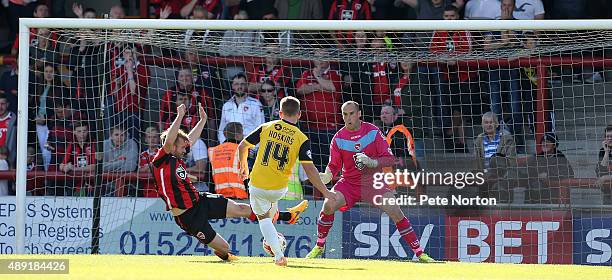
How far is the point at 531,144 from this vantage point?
1462cm

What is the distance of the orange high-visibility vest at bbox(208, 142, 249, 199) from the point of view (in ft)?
48.4

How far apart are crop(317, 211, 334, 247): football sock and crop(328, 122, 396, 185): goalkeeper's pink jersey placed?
0.46m

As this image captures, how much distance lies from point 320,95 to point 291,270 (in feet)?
17.5

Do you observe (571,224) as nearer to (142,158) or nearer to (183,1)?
(142,158)

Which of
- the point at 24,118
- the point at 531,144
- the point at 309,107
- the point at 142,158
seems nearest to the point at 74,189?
the point at 142,158

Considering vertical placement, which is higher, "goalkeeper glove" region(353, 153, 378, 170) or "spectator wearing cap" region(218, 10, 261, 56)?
"spectator wearing cap" region(218, 10, 261, 56)

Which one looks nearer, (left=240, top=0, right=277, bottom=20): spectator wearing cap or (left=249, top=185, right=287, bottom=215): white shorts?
(left=249, top=185, right=287, bottom=215): white shorts

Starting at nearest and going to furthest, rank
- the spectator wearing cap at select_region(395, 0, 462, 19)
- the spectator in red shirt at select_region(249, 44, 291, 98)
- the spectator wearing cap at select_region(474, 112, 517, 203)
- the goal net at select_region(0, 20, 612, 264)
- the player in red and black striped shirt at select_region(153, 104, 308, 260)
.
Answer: the player in red and black striped shirt at select_region(153, 104, 308, 260) < the goal net at select_region(0, 20, 612, 264) < the spectator wearing cap at select_region(474, 112, 517, 203) < the spectator in red shirt at select_region(249, 44, 291, 98) < the spectator wearing cap at select_region(395, 0, 462, 19)

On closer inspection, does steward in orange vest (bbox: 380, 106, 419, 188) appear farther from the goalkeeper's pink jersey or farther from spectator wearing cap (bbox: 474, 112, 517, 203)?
Result: the goalkeeper's pink jersey

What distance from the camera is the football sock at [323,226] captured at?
13.5 metres

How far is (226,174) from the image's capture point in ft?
48.5

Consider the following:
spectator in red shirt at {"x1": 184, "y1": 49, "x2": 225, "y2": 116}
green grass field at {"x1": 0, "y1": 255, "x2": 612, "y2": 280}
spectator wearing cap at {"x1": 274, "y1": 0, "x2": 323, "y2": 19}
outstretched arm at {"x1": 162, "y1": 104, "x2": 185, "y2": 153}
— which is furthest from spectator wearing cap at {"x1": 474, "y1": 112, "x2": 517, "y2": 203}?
outstretched arm at {"x1": 162, "y1": 104, "x2": 185, "y2": 153}

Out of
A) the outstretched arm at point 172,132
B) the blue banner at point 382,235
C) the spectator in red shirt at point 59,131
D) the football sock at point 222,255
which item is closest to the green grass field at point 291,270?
the football sock at point 222,255

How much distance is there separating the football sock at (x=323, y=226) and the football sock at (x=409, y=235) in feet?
2.56
